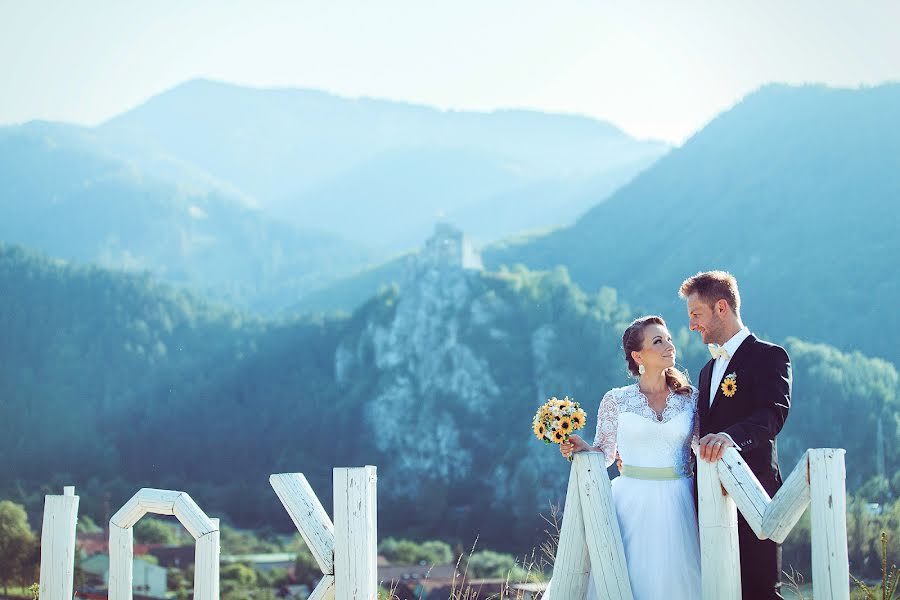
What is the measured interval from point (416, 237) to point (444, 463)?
4012 inches

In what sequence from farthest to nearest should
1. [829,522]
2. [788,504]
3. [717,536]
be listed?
[717,536], [788,504], [829,522]

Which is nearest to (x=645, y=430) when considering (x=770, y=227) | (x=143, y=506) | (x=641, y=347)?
(x=641, y=347)

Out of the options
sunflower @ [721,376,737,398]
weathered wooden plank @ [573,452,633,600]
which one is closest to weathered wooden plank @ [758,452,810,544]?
weathered wooden plank @ [573,452,633,600]

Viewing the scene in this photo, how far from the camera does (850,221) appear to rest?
9362 cm

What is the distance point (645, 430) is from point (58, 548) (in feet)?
8.77

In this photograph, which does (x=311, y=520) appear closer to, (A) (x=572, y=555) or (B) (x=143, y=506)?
(B) (x=143, y=506)

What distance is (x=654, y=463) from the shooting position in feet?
16.8

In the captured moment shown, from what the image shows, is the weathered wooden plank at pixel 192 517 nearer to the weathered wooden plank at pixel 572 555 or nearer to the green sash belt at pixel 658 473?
the weathered wooden plank at pixel 572 555

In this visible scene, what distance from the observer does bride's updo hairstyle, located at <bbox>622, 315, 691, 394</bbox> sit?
520cm

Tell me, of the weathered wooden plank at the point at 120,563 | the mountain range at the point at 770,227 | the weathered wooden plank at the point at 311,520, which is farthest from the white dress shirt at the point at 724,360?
the mountain range at the point at 770,227

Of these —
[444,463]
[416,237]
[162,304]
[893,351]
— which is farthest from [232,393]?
[416,237]

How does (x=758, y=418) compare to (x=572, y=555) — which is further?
(x=758, y=418)

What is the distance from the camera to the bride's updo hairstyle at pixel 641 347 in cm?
520

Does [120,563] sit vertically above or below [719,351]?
below
